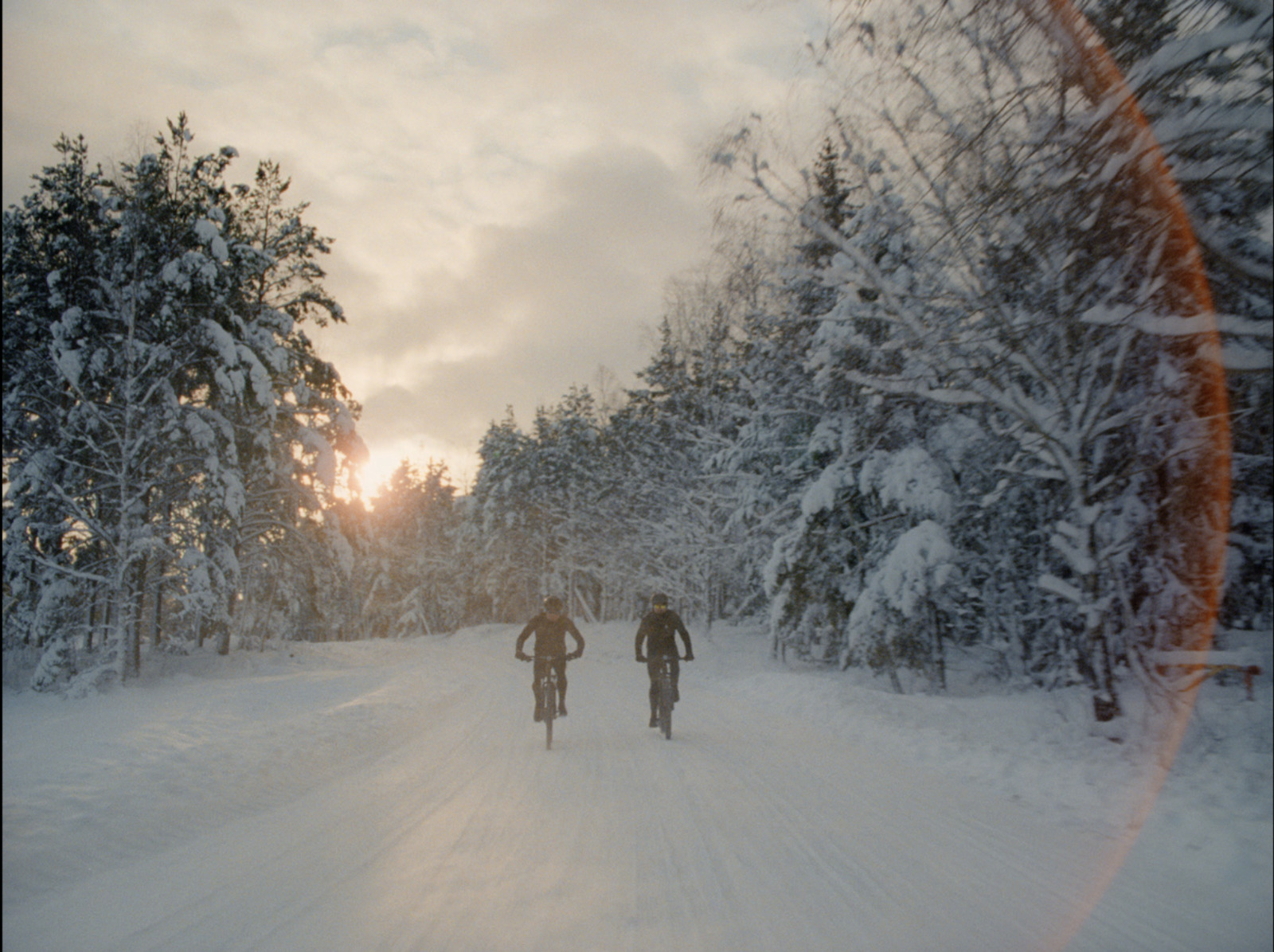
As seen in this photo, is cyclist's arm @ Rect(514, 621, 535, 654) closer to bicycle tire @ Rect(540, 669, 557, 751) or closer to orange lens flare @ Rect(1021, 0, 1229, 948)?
bicycle tire @ Rect(540, 669, 557, 751)

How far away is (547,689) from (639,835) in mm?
4755

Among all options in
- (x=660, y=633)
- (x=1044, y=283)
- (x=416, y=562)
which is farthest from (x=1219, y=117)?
(x=416, y=562)

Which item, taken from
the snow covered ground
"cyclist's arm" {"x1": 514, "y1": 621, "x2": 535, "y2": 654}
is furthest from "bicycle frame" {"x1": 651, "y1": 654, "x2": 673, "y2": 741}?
"cyclist's arm" {"x1": 514, "y1": 621, "x2": 535, "y2": 654}

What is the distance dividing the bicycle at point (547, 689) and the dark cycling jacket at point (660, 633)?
4.08 ft

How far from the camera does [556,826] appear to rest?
605 cm

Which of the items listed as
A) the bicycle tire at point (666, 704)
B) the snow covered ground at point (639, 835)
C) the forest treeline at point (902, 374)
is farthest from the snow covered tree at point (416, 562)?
the bicycle tire at point (666, 704)

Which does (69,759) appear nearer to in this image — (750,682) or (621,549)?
(750,682)

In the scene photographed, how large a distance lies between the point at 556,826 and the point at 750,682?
13.4m

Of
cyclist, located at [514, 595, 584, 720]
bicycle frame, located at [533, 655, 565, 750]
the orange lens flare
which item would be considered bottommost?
bicycle frame, located at [533, 655, 565, 750]

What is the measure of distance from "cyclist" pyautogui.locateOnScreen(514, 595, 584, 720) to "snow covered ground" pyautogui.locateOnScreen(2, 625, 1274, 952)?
87 cm

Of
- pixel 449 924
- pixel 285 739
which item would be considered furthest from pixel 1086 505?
pixel 285 739

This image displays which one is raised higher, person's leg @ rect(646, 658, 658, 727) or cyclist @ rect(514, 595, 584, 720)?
cyclist @ rect(514, 595, 584, 720)

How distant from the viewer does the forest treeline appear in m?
5.80

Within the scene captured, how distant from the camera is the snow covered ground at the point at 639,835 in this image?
399 cm
